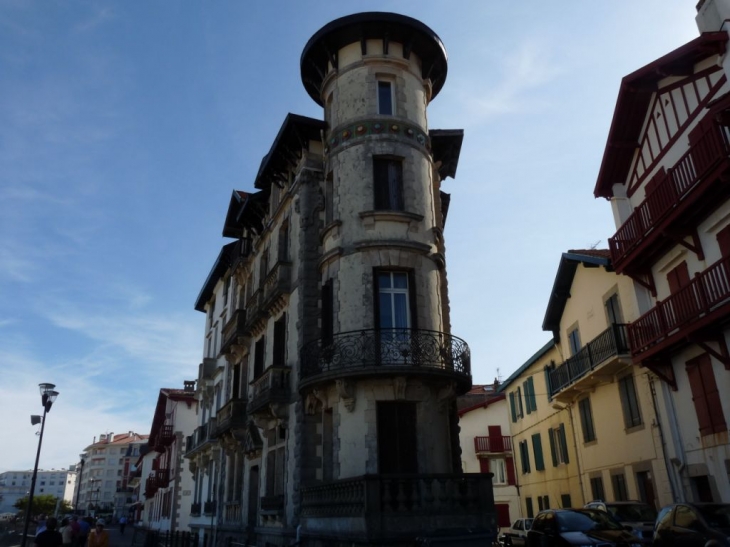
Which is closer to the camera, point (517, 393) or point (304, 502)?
point (304, 502)

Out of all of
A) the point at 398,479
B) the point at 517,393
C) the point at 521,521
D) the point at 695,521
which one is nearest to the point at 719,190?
the point at 695,521

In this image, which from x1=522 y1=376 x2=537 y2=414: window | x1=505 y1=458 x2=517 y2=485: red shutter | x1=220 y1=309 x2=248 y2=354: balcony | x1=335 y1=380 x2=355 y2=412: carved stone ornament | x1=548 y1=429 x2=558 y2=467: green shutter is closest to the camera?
x1=335 y1=380 x2=355 y2=412: carved stone ornament

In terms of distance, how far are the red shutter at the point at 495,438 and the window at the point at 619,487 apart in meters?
19.9

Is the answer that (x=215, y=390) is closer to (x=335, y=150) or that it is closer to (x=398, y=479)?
(x=335, y=150)

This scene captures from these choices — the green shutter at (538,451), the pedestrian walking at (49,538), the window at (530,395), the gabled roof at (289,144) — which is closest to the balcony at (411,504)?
the pedestrian walking at (49,538)

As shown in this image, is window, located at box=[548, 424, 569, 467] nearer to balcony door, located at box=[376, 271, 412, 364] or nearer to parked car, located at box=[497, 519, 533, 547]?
parked car, located at box=[497, 519, 533, 547]

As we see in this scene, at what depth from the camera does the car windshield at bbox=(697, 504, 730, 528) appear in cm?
1032

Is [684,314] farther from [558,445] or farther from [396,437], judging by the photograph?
[558,445]

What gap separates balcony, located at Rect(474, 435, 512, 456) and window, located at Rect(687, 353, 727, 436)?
25750 millimetres

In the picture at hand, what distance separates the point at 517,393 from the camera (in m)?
34.8

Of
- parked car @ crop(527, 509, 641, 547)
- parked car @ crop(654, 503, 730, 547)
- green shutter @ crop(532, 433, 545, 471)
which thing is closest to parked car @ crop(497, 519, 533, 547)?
green shutter @ crop(532, 433, 545, 471)

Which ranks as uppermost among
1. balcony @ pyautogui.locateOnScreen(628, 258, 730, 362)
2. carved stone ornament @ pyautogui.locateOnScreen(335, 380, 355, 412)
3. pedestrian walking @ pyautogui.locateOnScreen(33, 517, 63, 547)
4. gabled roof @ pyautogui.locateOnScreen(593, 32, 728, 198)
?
gabled roof @ pyautogui.locateOnScreen(593, 32, 728, 198)

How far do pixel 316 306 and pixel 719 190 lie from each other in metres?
11.4

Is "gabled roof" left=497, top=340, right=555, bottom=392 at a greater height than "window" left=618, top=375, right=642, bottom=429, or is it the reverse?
"gabled roof" left=497, top=340, right=555, bottom=392
